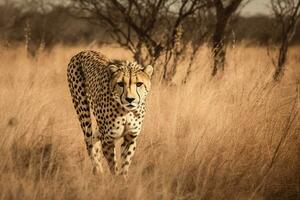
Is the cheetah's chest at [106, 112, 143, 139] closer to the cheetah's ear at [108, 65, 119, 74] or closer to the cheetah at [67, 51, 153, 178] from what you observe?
the cheetah at [67, 51, 153, 178]

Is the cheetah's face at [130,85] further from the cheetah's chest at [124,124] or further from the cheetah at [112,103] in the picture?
the cheetah's chest at [124,124]

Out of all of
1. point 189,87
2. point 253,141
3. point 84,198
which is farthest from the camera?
point 189,87

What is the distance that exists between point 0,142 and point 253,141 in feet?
5.44

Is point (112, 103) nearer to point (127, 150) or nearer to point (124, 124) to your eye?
point (124, 124)

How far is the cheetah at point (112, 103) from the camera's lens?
299cm

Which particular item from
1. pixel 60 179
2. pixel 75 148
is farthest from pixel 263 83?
pixel 60 179

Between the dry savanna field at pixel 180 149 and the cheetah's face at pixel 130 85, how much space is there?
0.39 m

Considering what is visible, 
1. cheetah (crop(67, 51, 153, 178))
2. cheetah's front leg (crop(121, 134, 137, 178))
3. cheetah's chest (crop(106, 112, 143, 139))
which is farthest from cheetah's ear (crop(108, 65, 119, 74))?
cheetah's front leg (crop(121, 134, 137, 178))

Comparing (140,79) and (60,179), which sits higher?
(140,79)

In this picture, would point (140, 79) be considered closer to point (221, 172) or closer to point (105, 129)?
point (105, 129)

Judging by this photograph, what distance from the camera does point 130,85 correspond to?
294 cm

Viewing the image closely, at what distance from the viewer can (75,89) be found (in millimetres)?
3885

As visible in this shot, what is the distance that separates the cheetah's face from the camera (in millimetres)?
2916

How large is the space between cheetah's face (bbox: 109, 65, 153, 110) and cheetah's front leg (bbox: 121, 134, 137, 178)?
0.33m
